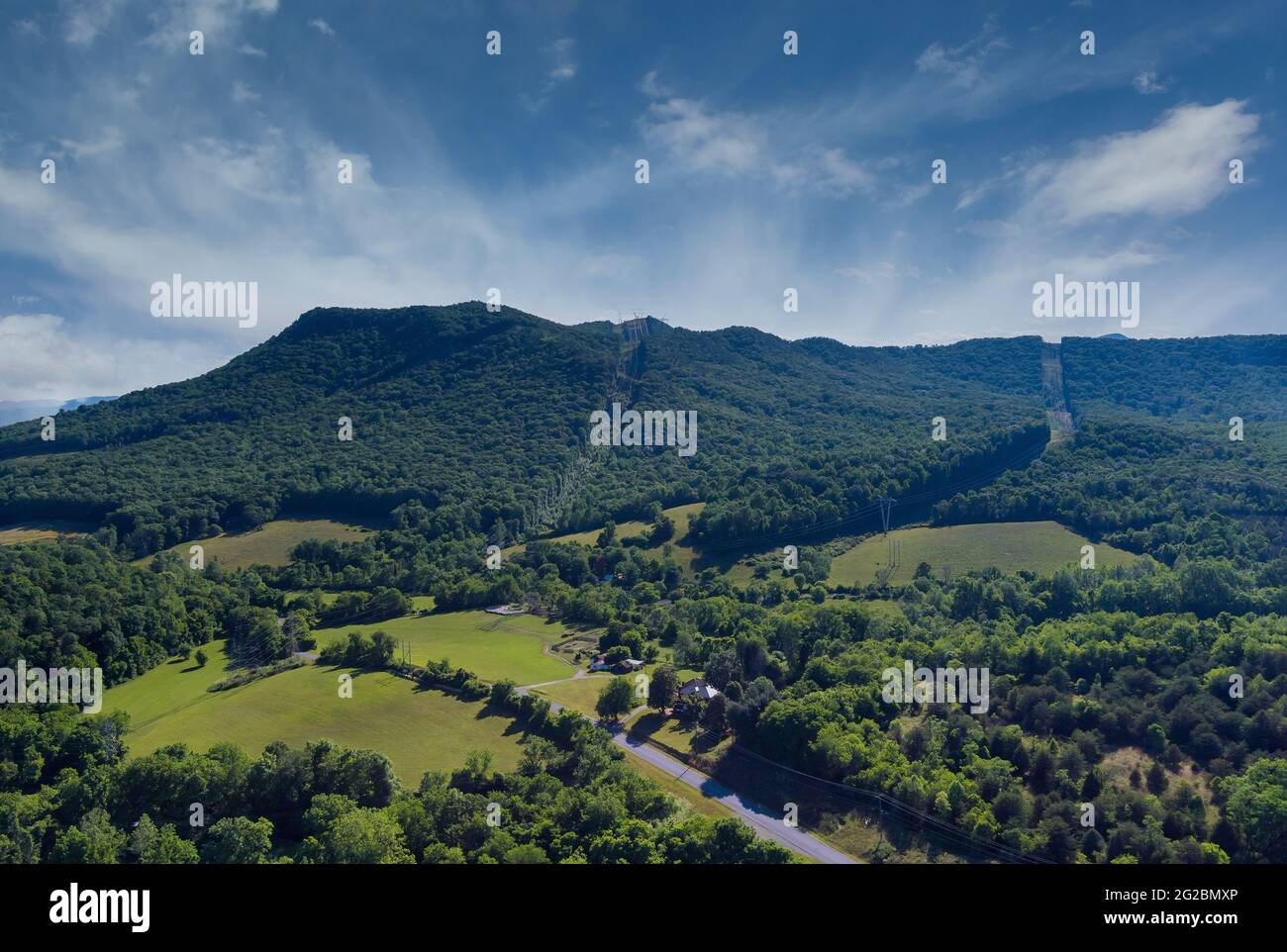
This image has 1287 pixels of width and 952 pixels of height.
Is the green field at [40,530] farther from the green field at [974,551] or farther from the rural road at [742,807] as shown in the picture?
the green field at [974,551]

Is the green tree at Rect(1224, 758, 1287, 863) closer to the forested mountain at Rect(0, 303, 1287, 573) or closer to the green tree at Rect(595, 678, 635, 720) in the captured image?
the green tree at Rect(595, 678, 635, 720)

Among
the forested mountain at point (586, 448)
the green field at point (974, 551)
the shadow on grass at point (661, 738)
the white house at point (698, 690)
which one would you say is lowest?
the shadow on grass at point (661, 738)

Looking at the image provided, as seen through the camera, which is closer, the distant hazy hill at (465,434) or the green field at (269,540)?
the green field at (269,540)

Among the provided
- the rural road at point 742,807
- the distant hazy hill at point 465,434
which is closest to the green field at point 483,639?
the rural road at point 742,807

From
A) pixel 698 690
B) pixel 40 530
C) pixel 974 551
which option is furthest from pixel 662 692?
pixel 40 530

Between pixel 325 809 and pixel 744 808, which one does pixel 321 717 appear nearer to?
pixel 325 809
